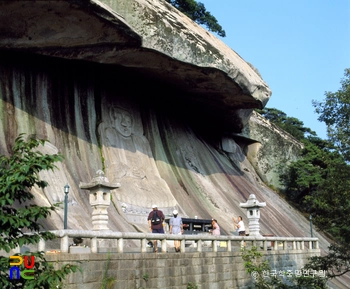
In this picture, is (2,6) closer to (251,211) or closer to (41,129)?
(41,129)

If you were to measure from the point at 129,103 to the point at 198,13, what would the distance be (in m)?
19.3

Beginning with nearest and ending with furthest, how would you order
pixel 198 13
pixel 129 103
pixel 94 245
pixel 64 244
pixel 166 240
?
pixel 64 244, pixel 94 245, pixel 166 240, pixel 129 103, pixel 198 13

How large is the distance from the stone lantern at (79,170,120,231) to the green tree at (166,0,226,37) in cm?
2518

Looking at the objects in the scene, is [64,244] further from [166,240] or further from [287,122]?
[287,122]

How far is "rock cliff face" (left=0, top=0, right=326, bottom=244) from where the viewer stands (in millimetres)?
15758

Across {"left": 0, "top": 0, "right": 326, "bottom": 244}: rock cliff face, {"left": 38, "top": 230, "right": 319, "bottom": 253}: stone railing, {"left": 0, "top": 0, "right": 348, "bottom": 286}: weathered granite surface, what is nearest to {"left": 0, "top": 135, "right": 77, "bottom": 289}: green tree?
{"left": 38, "top": 230, "right": 319, "bottom": 253}: stone railing

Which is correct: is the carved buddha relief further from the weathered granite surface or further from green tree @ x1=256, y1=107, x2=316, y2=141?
green tree @ x1=256, y1=107, x2=316, y2=141

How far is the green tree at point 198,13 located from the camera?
3719 cm

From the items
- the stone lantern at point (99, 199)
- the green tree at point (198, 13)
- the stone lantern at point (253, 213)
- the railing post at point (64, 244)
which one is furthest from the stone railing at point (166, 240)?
the green tree at point (198, 13)

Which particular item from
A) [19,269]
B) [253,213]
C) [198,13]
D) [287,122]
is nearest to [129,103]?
[253,213]

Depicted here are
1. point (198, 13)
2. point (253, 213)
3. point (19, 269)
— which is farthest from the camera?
point (198, 13)

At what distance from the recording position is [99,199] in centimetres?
1336

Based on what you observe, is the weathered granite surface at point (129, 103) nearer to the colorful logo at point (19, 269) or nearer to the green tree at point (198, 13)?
the colorful logo at point (19, 269)

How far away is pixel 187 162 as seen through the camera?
2353 centimetres
